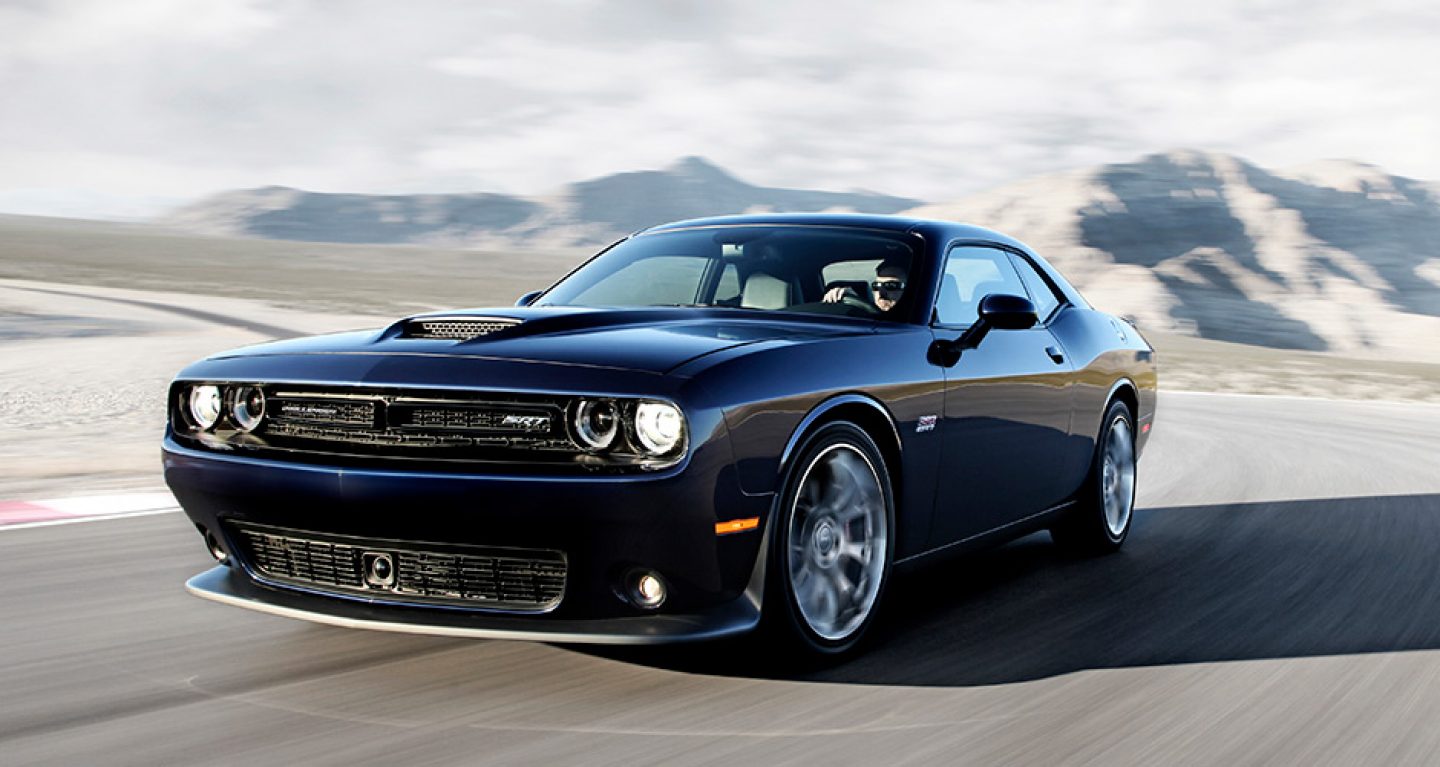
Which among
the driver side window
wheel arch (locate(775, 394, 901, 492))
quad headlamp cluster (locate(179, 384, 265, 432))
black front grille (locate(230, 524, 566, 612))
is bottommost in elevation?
black front grille (locate(230, 524, 566, 612))

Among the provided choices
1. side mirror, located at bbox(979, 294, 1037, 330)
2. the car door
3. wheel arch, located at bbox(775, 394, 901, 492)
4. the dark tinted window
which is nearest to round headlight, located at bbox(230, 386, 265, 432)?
wheel arch, located at bbox(775, 394, 901, 492)

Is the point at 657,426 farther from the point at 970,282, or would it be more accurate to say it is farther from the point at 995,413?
the point at 970,282

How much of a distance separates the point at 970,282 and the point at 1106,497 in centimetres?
150

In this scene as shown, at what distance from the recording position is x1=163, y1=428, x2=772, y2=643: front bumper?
367 cm

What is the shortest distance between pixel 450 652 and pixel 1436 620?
3373mm

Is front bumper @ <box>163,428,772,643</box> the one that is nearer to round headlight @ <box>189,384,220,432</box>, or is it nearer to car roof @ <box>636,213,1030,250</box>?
round headlight @ <box>189,384,220,432</box>

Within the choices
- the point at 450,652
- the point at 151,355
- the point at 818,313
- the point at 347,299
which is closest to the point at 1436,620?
the point at 818,313

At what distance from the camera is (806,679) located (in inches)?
164

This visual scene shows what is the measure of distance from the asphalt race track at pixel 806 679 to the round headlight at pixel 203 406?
2.25 ft

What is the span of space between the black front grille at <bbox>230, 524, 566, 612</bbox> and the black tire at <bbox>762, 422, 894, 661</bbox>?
0.63 m

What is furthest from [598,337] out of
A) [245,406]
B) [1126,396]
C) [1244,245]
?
[1244,245]

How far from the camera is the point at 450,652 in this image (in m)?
4.41

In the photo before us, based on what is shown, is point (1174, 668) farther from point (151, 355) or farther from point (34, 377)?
point (151, 355)

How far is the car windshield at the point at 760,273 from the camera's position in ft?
16.9
